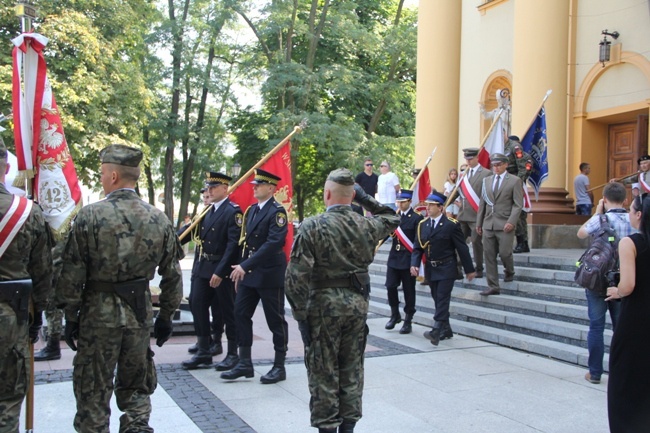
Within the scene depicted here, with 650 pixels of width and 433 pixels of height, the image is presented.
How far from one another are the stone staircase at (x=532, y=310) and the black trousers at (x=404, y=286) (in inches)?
20.7

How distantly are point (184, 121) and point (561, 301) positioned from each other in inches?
996

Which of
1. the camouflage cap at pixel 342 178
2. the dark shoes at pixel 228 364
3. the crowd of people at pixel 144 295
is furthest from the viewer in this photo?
the dark shoes at pixel 228 364

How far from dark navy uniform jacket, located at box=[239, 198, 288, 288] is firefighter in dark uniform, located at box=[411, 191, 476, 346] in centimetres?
295

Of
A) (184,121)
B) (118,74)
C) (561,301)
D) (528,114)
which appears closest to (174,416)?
(561,301)

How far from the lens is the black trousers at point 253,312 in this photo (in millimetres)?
6734

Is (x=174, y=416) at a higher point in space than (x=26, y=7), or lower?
lower

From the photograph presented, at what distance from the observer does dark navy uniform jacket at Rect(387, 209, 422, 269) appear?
9.82 metres

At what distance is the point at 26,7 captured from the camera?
523 centimetres

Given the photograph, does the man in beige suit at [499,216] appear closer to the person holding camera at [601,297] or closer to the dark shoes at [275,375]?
the person holding camera at [601,297]

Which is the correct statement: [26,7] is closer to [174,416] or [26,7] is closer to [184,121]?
[174,416]

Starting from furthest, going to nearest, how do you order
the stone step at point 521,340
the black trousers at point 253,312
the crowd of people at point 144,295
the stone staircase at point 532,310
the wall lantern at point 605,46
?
the wall lantern at point 605,46 → the stone staircase at point 532,310 → the stone step at point 521,340 → the black trousers at point 253,312 → the crowd of people at point 144,295

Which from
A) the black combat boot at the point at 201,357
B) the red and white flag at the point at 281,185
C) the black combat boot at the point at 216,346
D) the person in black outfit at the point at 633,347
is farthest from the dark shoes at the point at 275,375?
the person in black outfit at the point at 633,347

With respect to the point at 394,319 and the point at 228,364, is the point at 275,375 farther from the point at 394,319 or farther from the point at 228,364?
the point at 394,319

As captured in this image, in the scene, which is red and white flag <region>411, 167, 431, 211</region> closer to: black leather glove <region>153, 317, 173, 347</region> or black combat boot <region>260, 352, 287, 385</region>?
black combat boot <region>260, 352, 287, 385</region>
